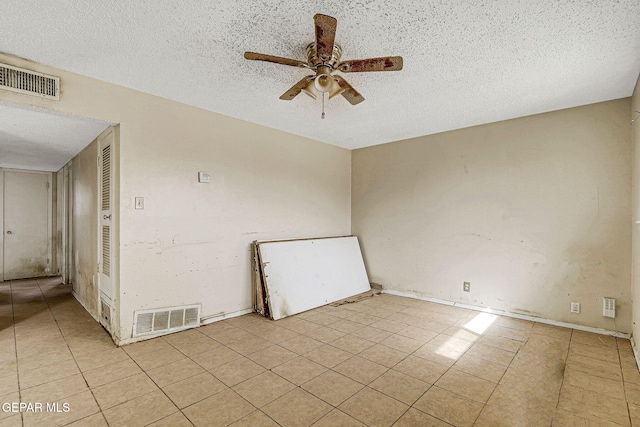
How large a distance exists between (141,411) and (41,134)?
11.7 ft

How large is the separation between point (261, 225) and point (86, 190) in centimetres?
242

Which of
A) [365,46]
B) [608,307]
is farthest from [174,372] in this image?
[608,307]

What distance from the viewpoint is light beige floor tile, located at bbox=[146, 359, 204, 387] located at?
2262mm

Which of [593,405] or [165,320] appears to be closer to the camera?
[593,405]

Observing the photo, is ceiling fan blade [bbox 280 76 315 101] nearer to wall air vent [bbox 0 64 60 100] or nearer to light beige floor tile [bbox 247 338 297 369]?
wall air vent [bbox 0 64 60 100]

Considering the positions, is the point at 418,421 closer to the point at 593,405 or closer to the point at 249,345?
the point at 593,405

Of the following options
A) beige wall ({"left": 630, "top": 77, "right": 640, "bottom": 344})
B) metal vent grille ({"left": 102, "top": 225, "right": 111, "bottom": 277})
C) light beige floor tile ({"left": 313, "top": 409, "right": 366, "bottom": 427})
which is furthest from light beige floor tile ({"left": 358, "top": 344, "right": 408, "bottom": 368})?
metal vent grille ({"left": 102, "top": 225, "right": 111, "bottom": 277})

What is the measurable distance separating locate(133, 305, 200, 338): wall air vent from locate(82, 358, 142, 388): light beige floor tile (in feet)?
1.53

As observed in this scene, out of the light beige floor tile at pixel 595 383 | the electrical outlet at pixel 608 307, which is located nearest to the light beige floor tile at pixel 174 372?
the light beige floor tile at pixel 595 383

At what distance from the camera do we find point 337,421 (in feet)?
5.93

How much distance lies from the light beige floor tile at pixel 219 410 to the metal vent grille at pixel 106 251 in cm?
196

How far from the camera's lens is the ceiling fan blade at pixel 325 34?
1.68m

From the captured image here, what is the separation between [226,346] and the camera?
2867 mm

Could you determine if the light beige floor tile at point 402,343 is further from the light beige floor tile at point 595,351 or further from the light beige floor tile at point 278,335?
the light beige floor tile at point 595,351
